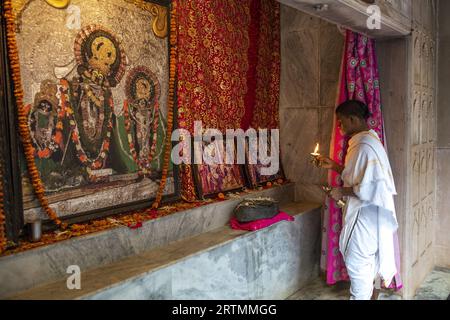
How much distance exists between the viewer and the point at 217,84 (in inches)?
156

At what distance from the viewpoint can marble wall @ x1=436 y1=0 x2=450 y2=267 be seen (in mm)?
4645

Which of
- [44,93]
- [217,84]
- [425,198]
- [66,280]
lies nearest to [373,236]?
[425,198]

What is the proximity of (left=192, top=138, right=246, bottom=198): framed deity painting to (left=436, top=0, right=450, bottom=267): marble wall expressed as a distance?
91.6 inches

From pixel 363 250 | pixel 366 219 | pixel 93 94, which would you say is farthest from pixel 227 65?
pixel 363 250

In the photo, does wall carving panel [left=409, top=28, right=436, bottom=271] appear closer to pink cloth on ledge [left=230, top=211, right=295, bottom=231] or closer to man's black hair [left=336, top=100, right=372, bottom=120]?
man's black hair [left=336, top=100, right=372, bottom=120]

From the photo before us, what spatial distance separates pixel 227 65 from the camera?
→ 4.08m

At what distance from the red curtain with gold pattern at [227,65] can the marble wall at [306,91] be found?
0.42 ft

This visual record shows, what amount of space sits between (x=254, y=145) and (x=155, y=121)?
135 centimetres

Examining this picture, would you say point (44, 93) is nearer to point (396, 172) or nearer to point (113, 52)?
point (113, 52)

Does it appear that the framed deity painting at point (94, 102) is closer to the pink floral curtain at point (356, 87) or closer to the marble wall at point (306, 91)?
the pink floral curtain at point (356, 87)

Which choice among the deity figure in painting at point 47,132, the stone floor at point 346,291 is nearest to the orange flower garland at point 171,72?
the deity figure in painting at point 47,132

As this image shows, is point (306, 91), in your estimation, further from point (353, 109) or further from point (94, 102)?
point (94, 102)

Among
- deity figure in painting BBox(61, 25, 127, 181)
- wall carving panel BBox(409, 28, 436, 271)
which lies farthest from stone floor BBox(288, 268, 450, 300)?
deity figure in painting BBox(61, 25, 127, 181)

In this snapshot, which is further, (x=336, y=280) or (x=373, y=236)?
(x=336, y=280)
